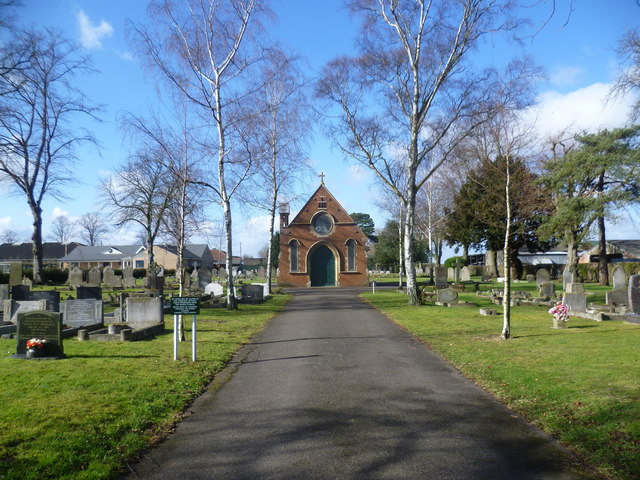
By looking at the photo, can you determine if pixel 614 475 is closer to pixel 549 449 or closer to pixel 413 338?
pixel 549 449

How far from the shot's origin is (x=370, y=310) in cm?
2088

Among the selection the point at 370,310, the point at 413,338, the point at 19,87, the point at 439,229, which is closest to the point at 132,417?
the point at 19,87

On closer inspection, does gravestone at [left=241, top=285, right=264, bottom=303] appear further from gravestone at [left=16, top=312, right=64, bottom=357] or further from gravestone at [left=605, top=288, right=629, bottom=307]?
gravestone at [left=16, top=312, right=64, bottom=357]

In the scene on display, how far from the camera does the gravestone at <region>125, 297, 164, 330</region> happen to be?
14.2 m

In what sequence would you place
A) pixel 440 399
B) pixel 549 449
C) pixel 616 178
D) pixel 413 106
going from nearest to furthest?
pixel 549 449 → pixel 440 399 → pixel 413 106 → pixel 616 178

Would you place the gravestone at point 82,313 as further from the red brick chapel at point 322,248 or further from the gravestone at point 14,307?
the red brick chapel at point 322,248

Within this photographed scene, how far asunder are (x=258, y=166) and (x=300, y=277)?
23850 millimetres

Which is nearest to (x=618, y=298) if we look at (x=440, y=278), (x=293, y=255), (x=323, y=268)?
(x=440, y=278)

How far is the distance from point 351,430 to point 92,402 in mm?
3533

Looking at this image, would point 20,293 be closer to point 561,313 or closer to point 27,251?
point 561,313

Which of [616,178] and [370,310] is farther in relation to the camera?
[616,178]

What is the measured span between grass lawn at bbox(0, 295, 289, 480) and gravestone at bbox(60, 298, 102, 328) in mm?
2623

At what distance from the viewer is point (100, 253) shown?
3504 inches

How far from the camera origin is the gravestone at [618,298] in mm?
18328
